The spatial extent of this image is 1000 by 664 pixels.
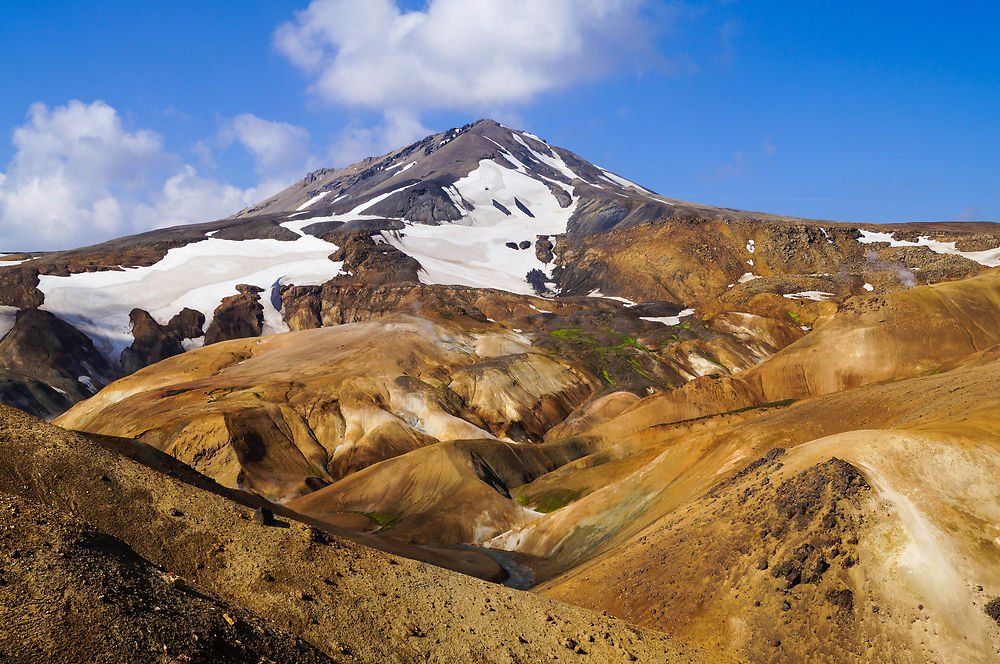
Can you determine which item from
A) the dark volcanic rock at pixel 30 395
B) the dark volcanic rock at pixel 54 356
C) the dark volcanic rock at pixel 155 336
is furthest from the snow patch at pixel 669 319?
the dark volcanic rock at pixel 30 395

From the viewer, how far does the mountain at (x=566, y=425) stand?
20891 mm

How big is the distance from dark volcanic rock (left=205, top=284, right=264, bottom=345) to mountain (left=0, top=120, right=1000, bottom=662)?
0.56 meters

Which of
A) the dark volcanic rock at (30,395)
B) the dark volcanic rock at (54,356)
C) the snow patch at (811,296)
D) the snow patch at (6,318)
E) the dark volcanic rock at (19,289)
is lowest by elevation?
the dark volcanic rock at (30,395)

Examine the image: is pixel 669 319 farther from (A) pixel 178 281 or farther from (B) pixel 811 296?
(A) pixel 178 281

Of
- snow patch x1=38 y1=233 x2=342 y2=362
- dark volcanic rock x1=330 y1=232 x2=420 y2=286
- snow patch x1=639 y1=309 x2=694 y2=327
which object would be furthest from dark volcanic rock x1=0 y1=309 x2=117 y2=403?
snow patch x1=639 y1=309 x2=694 y2=327

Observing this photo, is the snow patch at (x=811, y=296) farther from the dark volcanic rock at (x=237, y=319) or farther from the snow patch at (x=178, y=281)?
the dark volcanic rock at (x=237, y=319)

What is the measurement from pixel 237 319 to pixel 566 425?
279ft

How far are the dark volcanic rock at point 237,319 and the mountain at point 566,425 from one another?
0.56 m

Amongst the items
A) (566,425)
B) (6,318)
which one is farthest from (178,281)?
(566,425)

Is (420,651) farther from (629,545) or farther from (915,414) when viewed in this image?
(915,414)

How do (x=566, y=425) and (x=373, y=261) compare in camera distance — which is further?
(x=373, y=261)

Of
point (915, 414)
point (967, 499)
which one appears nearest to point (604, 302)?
point (915, 414)

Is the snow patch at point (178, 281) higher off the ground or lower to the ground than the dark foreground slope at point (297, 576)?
higher

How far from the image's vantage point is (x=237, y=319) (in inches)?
5881
